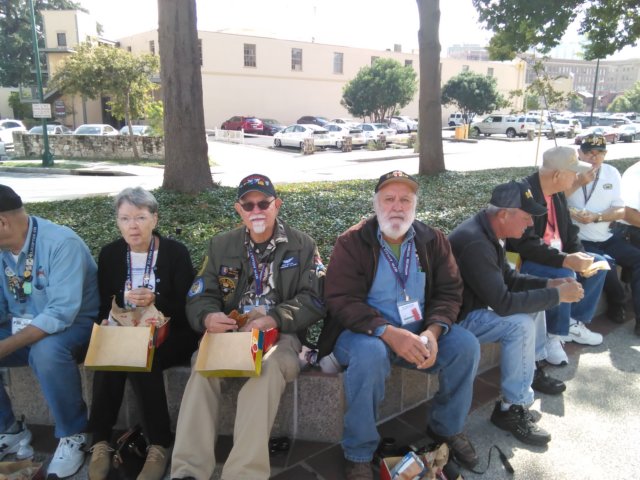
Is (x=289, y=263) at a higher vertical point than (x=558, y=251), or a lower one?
higher

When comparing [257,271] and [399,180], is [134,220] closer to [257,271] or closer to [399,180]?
[257,271]

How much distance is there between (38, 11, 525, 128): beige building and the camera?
4028 cm

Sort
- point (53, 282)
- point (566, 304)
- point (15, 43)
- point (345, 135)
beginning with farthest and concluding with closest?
point (15, 43) < point (345, 135) < point (566, 304) < point (53, 282)

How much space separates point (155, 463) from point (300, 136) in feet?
89.7

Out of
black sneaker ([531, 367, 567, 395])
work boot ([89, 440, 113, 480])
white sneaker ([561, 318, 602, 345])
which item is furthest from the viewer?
white sneaker ([561, 318, 602, 345])

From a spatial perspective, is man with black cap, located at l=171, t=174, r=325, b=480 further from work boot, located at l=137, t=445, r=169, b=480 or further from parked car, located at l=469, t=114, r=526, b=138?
parked car, located at l=469, t=114, r=526, b=138

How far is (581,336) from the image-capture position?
4.12 m

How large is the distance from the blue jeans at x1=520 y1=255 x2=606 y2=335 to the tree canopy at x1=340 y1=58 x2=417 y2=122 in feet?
123

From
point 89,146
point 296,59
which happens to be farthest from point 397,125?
point 89,146

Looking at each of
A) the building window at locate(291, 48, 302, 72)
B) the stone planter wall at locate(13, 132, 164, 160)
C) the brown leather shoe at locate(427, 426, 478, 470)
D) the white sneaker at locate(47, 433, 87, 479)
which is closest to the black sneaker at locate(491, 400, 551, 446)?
the brown leather shoe at locate(427, 426, 478, 470)

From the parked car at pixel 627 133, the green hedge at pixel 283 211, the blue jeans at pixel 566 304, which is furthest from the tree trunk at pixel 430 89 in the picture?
the parked car at pixel 627 133

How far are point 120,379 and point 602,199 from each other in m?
4.28

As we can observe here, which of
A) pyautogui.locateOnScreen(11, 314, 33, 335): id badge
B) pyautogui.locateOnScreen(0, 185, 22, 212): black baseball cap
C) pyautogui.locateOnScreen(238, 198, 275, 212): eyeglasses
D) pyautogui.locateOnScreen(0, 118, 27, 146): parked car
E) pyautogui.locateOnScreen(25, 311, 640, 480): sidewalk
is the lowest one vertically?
pyautogui.locateOnScreen(25, 311, 640, 480): sidewalk

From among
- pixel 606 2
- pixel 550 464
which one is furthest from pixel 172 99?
pixel 606 2
